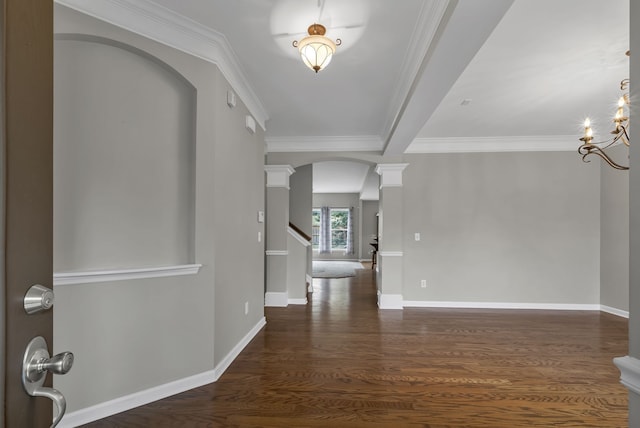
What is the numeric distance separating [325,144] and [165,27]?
2861mm

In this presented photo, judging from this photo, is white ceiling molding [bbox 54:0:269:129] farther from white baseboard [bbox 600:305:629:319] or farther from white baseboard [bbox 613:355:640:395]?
white baseboard [bbox 600:305:629:319]

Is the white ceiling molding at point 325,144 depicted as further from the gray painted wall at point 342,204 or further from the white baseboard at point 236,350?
the gray painted wall at point 342,204

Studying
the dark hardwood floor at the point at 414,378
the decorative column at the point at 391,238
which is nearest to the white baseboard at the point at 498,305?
the decorative column at the point at 391,238

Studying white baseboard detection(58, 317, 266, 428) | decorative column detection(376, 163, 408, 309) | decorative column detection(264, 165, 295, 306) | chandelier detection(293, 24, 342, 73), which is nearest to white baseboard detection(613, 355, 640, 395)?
chandelier detection(293, 24, 342, 73)

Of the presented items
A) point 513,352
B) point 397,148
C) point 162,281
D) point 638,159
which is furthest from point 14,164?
point 397,148

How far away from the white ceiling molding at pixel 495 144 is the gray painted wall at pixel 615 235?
25.5 inches

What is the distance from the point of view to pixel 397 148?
14.3 ft

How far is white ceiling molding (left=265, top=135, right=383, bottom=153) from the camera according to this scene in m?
4.72

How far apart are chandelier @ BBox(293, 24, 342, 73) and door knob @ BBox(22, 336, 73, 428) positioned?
1.90 metres

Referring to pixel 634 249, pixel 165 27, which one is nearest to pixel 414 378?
pixel 634 249

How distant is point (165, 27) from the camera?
2168mm

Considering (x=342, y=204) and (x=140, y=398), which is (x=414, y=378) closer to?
(x=140, y=398)

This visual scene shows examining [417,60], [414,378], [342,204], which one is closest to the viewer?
[417,60]

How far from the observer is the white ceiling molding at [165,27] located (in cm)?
193
